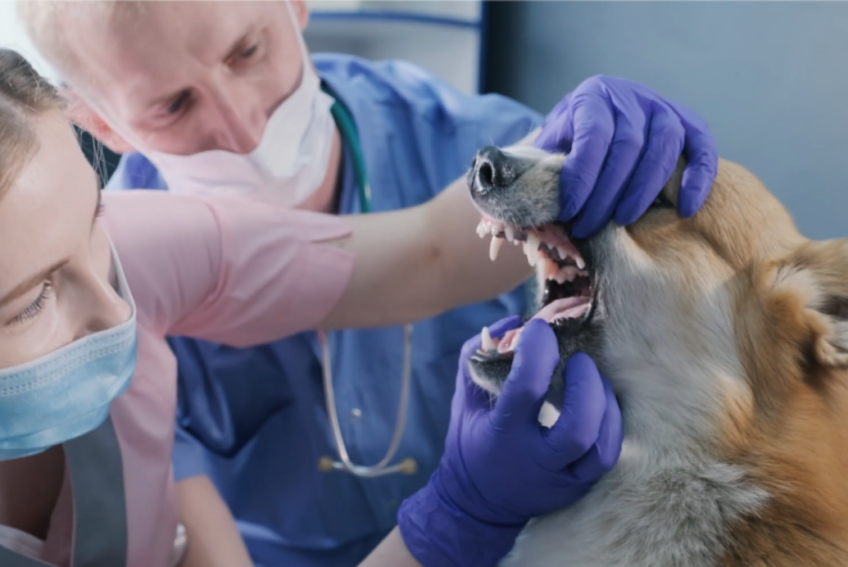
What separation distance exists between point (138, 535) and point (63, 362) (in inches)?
12.6

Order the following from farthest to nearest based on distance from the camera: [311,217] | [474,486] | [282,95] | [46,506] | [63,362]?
[282,95], [311,217], [46,506], [474,486], [63,362]

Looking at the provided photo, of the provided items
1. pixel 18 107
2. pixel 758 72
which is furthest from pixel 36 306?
pixel 758 72

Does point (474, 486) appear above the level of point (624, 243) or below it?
below

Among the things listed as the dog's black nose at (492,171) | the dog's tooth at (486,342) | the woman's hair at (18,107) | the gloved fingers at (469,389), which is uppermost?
the woman's hair at (18,107)

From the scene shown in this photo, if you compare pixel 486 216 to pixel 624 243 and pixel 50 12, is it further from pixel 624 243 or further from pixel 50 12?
pixel 50 12

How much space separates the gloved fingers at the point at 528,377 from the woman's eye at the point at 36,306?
0.53m

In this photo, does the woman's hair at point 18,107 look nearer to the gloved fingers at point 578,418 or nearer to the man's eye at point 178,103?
the man's eye at point 178,103

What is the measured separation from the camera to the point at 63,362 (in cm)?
81

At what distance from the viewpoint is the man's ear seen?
3.62 ft

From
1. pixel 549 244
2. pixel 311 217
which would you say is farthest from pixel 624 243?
pixel 311 217

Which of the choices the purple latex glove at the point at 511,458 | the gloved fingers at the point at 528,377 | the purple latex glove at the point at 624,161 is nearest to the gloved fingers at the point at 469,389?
the purple latex glove at the point at 511,458

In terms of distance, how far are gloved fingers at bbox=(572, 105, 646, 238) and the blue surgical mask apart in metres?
0.59

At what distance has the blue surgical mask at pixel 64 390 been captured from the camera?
78 centimetres

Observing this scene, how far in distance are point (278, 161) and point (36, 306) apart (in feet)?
2.01
